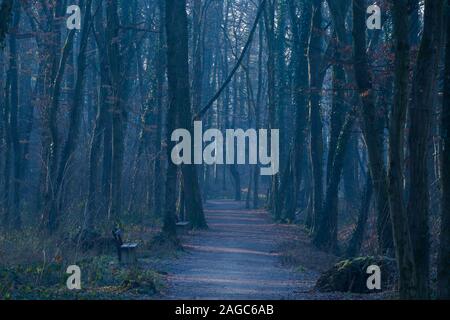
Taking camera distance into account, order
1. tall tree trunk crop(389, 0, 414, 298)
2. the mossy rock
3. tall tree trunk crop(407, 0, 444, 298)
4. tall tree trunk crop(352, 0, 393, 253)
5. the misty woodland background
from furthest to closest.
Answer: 1. the mossy rock
2. tall tree trunk crop(352, 0, 393, 253)
3. the misty woodland background
4. tall tree trunk crop(407, 0, 444, 298)
5. tall tree trunk crop(389, 0, 414, 298)

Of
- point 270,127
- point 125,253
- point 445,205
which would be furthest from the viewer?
point 270,127

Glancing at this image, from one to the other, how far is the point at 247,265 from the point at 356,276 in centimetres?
588

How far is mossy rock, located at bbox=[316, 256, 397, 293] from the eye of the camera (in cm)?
1523

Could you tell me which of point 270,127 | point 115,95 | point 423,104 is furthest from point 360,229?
point 270,127

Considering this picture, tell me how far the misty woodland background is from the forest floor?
667 mm

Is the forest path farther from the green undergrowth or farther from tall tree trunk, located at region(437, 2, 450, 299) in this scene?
tall tree trunk, located at region(437, 2, 450, 299)

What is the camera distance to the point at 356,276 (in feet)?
50.5

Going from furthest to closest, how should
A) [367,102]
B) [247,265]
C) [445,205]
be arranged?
1. [247,265]
2. [367,102]
3. [445,205]

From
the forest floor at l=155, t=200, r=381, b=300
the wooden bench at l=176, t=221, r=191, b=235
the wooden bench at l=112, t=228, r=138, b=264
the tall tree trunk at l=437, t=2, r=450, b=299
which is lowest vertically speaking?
the forest floor at l=155, t=200, r=381, b=300

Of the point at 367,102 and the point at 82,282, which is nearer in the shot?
the point at 367,102

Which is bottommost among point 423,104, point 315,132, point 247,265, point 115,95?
point 247,265

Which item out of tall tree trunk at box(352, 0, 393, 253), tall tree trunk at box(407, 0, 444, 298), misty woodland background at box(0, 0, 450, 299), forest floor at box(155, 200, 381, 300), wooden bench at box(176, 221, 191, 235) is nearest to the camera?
tall tree trunk at box(407, 0, 444, 298)

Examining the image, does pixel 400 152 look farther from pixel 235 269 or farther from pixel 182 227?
pixel 182 227

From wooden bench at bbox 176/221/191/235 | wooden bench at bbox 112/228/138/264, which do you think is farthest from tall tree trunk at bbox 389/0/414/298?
wooden bench at bbox 176/221/191/235
